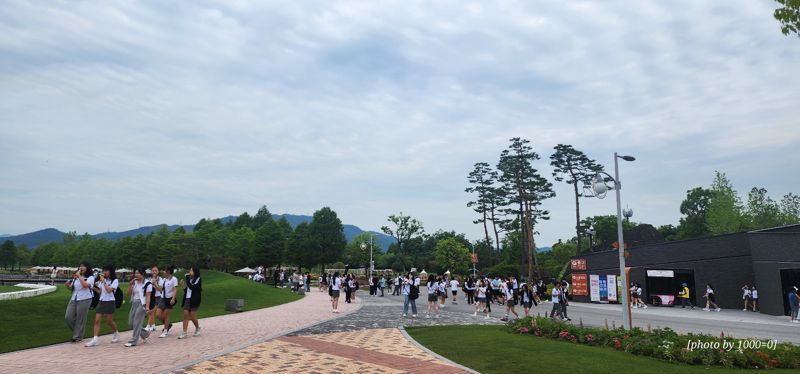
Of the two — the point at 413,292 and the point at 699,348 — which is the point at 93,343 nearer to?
the point at 413,292

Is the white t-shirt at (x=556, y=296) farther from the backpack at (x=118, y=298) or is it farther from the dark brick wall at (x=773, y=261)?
the backpack at (x=118, y=298)

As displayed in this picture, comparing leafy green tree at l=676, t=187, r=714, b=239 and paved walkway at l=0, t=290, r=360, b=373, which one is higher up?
leafy green tree at l=676, t=187, r=714, b=239

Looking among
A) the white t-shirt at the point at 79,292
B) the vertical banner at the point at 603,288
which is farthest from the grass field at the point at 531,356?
the vertical banner at the point at 603,288

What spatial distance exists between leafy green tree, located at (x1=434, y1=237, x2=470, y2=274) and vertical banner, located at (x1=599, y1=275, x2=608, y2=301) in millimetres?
44609

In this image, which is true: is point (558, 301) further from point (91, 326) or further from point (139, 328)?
point (91, 326)

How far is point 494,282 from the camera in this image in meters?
26.1

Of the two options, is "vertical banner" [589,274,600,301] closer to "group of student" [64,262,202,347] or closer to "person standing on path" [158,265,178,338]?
"group of student" [64,262,202,347]

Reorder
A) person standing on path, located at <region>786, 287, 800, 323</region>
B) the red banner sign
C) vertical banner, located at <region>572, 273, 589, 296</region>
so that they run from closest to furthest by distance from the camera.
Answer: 1. person standing on path, located at <region>786, 287, 800, 323</region>
2. vertical banner, located at <region>572, 273, 589, 296</region>
3. the red banner sign

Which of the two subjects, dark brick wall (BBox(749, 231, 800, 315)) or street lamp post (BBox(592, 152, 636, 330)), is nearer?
street lamp post (BBox(592, 152, 636, 330))

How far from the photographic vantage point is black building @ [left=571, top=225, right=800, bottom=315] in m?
24.4

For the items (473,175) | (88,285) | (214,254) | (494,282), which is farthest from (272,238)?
(88,285)

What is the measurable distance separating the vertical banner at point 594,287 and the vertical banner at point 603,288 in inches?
8.5

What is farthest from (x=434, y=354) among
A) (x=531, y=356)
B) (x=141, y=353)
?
(x=141, y=353)

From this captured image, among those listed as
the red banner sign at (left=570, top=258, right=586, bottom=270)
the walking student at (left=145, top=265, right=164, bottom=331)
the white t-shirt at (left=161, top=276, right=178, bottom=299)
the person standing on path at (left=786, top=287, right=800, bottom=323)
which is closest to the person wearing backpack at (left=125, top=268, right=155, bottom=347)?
the walking student at (left=145, top=265, right=164, bottom=331)
